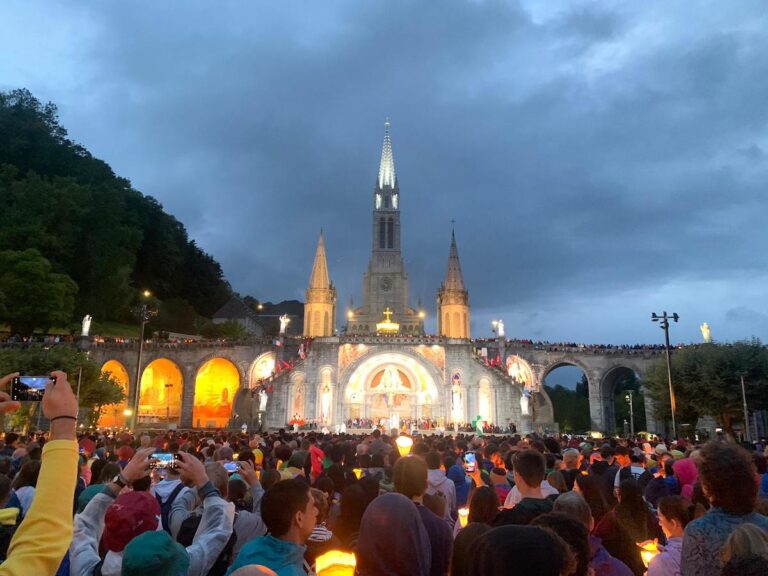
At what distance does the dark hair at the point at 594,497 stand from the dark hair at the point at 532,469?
105 centimetres

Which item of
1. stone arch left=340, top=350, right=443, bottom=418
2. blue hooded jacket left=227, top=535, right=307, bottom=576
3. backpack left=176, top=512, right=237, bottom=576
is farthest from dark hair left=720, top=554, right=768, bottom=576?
stone arch left=340, top=350, right=443, bottom=418

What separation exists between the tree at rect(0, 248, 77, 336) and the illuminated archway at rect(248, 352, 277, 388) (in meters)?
16.3

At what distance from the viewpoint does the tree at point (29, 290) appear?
144ft

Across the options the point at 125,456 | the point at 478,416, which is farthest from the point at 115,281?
the point at 125,456

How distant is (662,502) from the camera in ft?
15.2

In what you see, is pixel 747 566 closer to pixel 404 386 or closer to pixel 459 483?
pixel 459 483

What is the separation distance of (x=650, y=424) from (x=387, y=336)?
22.8m

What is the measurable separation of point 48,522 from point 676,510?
4508 mm

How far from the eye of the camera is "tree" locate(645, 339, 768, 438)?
31.2 meters

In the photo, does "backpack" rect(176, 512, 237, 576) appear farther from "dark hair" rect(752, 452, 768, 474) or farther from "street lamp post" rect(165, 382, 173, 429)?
"street lamp post" rect(165, 382, 173, 429)

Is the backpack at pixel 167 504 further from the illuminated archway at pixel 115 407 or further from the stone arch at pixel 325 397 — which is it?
the illuminated archway at pixel 115 407

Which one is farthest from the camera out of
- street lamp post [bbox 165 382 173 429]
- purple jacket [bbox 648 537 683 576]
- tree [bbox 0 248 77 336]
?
street lamp post [bbox 165 382 173 429]

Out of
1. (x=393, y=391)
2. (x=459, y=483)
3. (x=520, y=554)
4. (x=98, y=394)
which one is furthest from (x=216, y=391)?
(x=520, y=554)

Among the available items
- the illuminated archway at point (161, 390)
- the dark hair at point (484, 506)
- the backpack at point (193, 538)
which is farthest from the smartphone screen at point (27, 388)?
the illuminated archway at point (161, 390)
